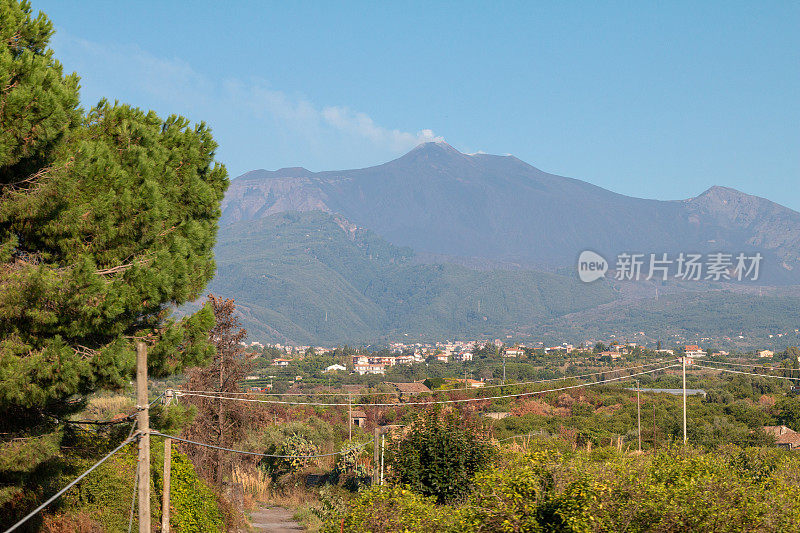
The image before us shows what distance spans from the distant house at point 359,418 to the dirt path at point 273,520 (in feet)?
70.6

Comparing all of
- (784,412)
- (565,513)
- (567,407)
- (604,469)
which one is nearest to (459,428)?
(604,469)

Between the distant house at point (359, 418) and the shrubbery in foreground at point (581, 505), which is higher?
the shrubbery in foreground at point (581, 505)

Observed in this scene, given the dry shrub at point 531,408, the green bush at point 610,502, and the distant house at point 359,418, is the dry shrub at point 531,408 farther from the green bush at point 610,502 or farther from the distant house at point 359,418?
the green bush at point 610,502

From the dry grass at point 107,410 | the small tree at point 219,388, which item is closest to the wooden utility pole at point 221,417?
the small tree at point 219,388

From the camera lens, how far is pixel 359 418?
5428cm

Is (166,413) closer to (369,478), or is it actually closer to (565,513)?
(565,513)

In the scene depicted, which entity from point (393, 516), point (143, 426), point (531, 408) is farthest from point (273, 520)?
point (531, 408)

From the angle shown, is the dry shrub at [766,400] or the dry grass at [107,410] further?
the dry shrub at [766,400]

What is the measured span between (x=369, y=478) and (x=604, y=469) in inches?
661

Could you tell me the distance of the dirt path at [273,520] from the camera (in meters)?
23.2

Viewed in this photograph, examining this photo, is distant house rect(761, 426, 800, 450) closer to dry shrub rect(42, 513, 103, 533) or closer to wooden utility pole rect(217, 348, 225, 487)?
wooden utility pole rect(217, 348, 225, 487)

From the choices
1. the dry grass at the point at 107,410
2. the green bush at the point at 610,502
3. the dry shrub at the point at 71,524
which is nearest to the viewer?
the green bush at the point at 610,502

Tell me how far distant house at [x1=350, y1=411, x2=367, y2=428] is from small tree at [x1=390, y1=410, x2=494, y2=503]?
31657 millimetres

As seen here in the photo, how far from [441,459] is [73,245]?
990 centimetres
